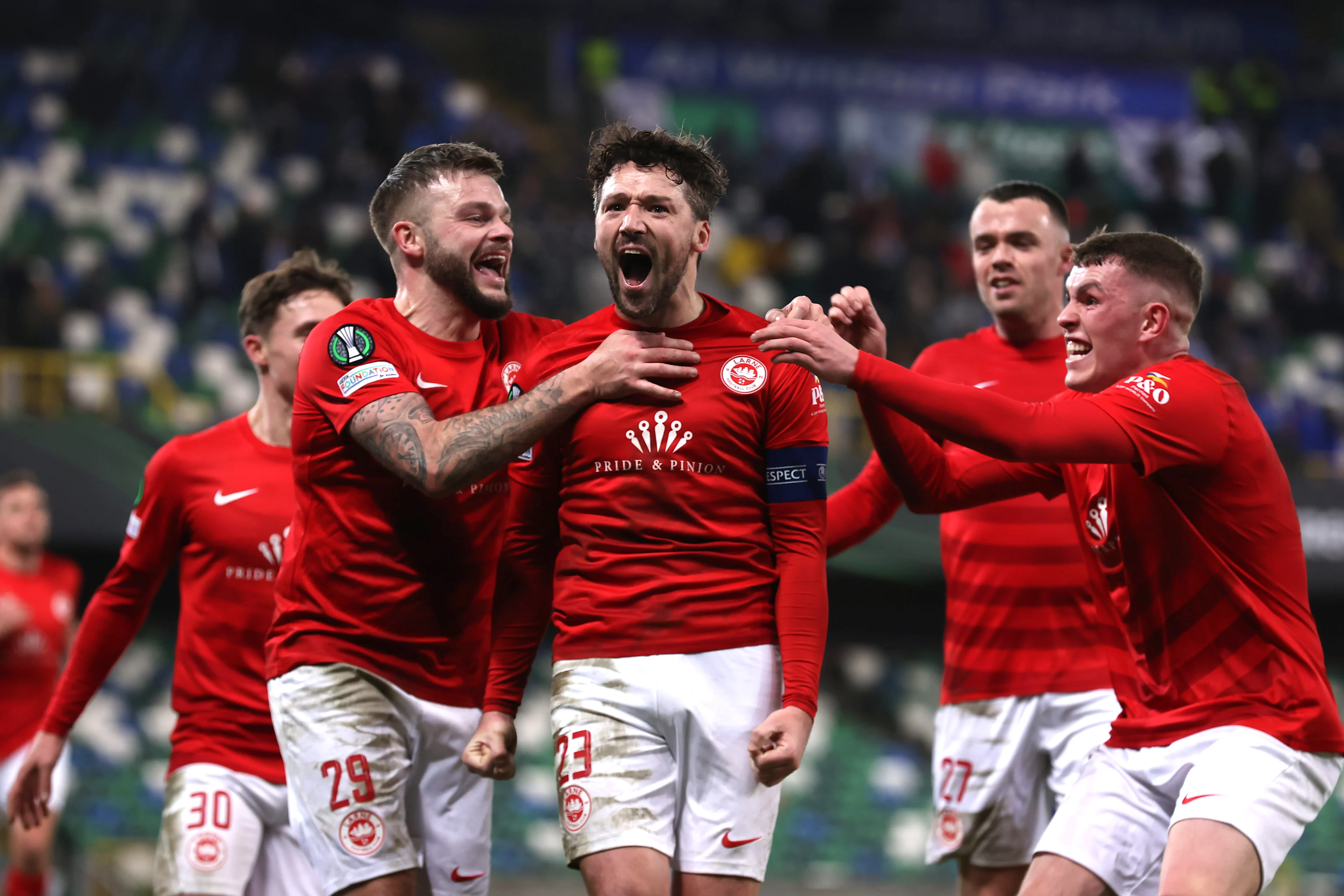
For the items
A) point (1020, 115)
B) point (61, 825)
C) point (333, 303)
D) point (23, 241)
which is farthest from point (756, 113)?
point (333, 303)

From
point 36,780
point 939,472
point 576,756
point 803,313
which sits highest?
point 803,313

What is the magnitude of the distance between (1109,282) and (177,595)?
11.4m

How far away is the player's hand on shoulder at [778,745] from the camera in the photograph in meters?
3.62

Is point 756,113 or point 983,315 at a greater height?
point 756,113

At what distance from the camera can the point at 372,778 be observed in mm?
4105

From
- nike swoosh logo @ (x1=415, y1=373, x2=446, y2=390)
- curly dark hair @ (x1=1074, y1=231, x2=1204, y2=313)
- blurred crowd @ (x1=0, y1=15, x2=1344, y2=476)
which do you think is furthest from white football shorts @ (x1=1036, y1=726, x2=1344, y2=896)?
blurred crowd @ (x1=0, y1=15, x2=1344, y2=476)

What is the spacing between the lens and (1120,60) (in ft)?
68.5

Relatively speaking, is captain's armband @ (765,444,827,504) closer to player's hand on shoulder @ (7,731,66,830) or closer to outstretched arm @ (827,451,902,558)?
outstretched arm @ (827,451,902,558)

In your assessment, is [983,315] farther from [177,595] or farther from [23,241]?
[23,241]

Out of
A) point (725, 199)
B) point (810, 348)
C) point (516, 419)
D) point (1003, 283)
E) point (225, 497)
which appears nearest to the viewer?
point (810, 348)

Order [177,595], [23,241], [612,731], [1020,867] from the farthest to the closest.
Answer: [23,241] < [177,595] < [1020,867] < [612,731]

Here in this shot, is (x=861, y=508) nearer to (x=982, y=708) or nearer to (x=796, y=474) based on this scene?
(x=982, y=708)

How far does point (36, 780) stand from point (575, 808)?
8.28 ft

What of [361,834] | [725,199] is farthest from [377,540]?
[725,199]
